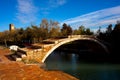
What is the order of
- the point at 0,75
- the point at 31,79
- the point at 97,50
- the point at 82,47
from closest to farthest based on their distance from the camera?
the point at 31,79, the point at 0,75, the point at 97,50, the point at 82,47

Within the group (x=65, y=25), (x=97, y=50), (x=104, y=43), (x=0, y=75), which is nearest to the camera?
(x=0, y=75)

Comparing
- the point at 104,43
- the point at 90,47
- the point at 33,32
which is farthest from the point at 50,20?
the point at 104,43

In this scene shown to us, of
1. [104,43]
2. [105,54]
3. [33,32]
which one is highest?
[33,32]

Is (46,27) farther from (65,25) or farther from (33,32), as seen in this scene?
(65,25)

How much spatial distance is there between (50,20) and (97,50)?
51.2ft

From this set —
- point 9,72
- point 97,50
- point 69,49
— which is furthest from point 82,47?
point 9,72

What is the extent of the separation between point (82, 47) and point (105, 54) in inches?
463

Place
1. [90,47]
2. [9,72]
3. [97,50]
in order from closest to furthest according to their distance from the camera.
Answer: [9,72]
[97,50]
[90,47]

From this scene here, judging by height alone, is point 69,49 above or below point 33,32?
below

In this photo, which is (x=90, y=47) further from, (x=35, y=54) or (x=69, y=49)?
(x=35, y=54)

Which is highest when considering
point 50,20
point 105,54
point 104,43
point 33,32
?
point 50,20

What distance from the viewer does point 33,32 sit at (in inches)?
1783

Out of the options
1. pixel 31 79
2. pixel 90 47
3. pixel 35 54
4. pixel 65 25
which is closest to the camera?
pixel 31 79

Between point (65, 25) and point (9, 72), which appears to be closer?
point (9, 72)
